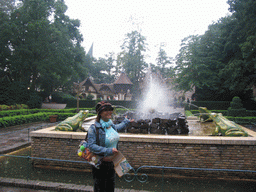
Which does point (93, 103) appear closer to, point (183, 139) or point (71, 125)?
point (71, 125)

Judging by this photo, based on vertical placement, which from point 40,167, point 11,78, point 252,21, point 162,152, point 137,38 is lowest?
point 40,167

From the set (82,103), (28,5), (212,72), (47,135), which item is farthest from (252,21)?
(28,5)

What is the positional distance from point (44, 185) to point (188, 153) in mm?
4027

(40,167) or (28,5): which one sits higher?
(28,5)

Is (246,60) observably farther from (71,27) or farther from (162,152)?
(71,27)

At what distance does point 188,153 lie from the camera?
552cm

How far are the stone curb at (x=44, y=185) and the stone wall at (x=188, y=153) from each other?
1272 millimetres

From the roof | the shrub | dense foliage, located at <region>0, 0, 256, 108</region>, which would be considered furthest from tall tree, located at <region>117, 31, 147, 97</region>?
the shrub

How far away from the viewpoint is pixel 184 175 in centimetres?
549

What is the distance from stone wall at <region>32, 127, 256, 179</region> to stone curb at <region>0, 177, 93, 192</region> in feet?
4.17

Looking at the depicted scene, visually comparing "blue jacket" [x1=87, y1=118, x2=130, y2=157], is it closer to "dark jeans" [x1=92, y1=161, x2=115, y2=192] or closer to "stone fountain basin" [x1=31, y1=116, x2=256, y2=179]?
"dark jeans" [x1=92, y1=161, x2=115, y2=192]

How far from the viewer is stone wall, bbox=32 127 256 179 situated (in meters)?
5.31

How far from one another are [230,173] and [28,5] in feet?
104

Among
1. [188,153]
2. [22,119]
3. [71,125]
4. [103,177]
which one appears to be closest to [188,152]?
[188,153]
